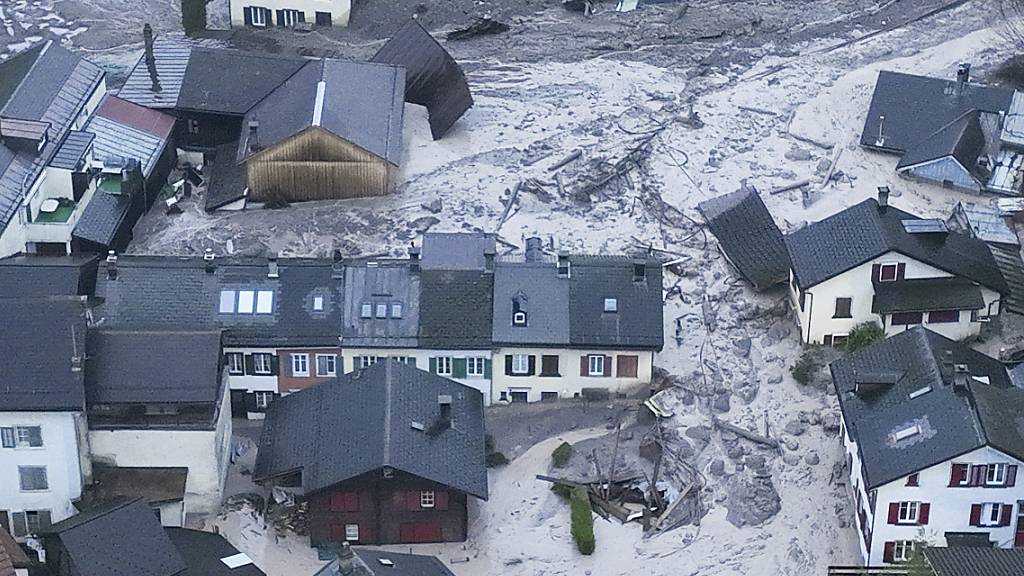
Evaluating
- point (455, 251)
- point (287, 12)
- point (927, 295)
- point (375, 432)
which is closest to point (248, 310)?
point (455, 251)

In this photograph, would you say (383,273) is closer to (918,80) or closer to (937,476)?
(937,476)

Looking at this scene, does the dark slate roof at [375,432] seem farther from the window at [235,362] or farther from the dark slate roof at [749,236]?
the dark slate roof at [749,236]

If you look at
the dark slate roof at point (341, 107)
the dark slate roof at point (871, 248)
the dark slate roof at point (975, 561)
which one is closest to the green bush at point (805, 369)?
the dark slate roof at point (871, 248)

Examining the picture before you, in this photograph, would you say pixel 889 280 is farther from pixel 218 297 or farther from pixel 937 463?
pixel 218 297

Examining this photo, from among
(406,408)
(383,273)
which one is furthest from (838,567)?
(383,273)

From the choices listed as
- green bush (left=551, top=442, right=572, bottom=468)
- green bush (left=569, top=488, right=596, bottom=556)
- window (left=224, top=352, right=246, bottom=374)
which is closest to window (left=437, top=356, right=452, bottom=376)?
green bush (left=551, top=442, right=572, bottom=468)

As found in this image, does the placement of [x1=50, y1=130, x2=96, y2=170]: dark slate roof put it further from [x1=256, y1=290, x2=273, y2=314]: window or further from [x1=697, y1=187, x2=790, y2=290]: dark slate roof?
[x1=697, y1=187, x2=790, y2=290]: dark slate roof
